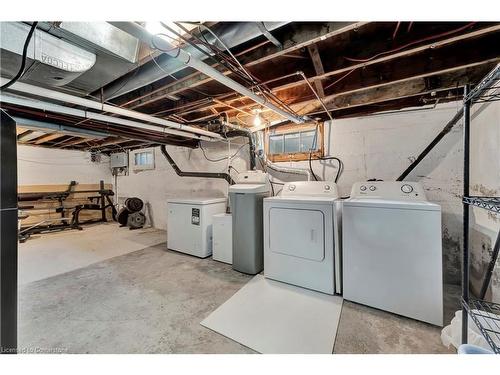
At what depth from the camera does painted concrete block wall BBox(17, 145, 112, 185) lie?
17.1ft

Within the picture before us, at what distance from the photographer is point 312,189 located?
2627 millimetres

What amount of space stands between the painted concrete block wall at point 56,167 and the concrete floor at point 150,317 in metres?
4.52

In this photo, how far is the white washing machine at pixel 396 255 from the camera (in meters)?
1.67

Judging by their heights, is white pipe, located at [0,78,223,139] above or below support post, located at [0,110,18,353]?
above

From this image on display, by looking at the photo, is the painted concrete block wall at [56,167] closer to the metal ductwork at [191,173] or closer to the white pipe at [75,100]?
the metal ductwork at [191,173]

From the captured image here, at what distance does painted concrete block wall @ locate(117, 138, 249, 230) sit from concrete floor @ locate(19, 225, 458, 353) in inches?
78.6

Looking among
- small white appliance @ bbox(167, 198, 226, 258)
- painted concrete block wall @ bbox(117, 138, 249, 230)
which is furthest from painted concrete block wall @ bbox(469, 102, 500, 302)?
small white appliance @ bbox(167, 198, 226, 258)

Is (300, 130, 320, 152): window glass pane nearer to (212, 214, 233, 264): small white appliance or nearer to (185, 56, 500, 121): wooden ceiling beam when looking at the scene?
(185, 56, 500, 121): wooden ceiling beam

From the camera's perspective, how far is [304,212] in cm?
224

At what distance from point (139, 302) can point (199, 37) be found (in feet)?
8.17
